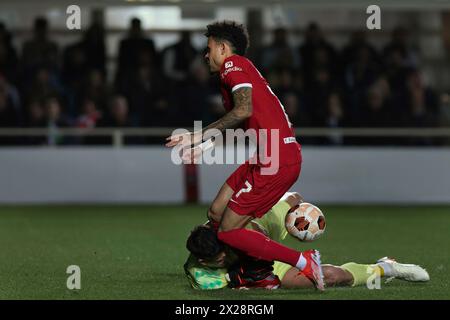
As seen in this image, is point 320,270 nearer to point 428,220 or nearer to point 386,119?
point 428,220

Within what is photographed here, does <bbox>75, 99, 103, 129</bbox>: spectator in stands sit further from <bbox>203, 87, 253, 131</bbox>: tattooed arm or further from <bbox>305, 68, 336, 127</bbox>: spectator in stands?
<bbox>203, 87, 253, 131</bbox>: tattooed arm

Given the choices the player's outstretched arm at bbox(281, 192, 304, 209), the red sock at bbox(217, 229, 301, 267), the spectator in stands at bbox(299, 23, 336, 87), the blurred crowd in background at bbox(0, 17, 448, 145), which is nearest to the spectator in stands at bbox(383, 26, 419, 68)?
the blurred crowd in background at bbox(0, 17, 448, 145)

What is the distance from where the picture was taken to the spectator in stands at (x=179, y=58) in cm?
1792

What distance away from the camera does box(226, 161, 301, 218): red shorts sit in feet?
26.8

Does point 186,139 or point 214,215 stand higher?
point 186,139

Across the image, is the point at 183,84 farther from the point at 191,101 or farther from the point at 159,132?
the point at 159,132

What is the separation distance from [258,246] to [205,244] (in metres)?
0.41

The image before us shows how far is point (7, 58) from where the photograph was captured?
17781 mm

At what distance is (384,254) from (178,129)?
6878mm

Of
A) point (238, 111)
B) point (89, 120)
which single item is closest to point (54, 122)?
point (89, 120)

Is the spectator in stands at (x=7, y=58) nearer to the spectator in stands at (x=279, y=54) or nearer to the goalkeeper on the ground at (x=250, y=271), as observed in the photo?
the spectator in stands at (x=279, y=54)

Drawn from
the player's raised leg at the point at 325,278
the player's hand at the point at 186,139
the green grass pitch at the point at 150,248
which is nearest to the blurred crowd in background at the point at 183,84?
the green grass pitch at the point at 150,248
